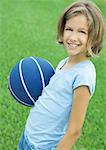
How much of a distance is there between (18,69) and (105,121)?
90.4 inches

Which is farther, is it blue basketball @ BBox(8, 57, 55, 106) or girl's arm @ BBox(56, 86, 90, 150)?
blue basketball @ BBox(8, 57, 55, 106)

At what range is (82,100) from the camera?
2.48 m

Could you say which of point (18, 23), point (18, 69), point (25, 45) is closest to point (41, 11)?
point (18, 23)

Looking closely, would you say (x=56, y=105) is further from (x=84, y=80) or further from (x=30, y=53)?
(x=30, y=53)

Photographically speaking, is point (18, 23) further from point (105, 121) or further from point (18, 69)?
point (18, 69)

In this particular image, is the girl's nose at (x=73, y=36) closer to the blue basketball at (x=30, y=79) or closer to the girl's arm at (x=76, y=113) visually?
the girl's arm at (x=76, y=113)

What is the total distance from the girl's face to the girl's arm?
0.78ft

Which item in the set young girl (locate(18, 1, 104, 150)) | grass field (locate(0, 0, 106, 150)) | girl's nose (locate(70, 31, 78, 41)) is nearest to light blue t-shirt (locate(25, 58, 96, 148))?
young girl (locate(18, 1, 104, 150))

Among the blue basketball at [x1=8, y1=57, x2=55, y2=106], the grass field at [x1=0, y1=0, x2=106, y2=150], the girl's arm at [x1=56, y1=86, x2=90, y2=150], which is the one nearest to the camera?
the girl's arm at [x1=56, y1=86, x2=90, y2=150]

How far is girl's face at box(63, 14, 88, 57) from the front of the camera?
8.45 ft

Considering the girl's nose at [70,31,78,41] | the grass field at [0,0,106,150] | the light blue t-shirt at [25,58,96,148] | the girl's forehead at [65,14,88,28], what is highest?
the girl's forehead at [65,14,88,28]

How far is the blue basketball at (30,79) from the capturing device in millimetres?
3041

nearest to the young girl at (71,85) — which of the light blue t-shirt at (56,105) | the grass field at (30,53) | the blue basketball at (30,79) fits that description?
the light blue t-shirt at (56,105)

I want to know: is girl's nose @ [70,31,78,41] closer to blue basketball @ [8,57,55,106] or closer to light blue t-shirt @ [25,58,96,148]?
light blue t-shirt @ [25,58,96,148]
